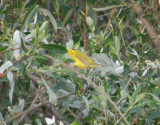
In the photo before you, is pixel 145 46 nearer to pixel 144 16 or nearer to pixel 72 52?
pixel 144 16

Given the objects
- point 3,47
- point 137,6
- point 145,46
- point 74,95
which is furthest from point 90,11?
point 3,47

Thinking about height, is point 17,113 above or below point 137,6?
below

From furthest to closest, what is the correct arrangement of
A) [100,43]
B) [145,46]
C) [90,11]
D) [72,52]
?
[90,11] → [145,46] → [100,43] → [72,52]

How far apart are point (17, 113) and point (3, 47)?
0.29m

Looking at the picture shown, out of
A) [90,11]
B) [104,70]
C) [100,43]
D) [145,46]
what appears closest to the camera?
[104,70]

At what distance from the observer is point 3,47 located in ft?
2.40

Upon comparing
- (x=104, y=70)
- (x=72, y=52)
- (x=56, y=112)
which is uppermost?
(x=72, y=52)

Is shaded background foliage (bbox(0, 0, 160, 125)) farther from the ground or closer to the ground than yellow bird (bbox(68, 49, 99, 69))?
closer to the ground

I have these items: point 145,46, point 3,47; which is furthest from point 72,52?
point 145,46

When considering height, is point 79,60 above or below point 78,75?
above

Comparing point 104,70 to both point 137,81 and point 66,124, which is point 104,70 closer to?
point 137,81

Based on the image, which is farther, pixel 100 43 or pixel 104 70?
pixel 100 43

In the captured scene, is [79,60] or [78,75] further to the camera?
[78,75]

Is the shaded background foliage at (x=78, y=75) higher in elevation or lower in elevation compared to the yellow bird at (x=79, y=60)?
lower
